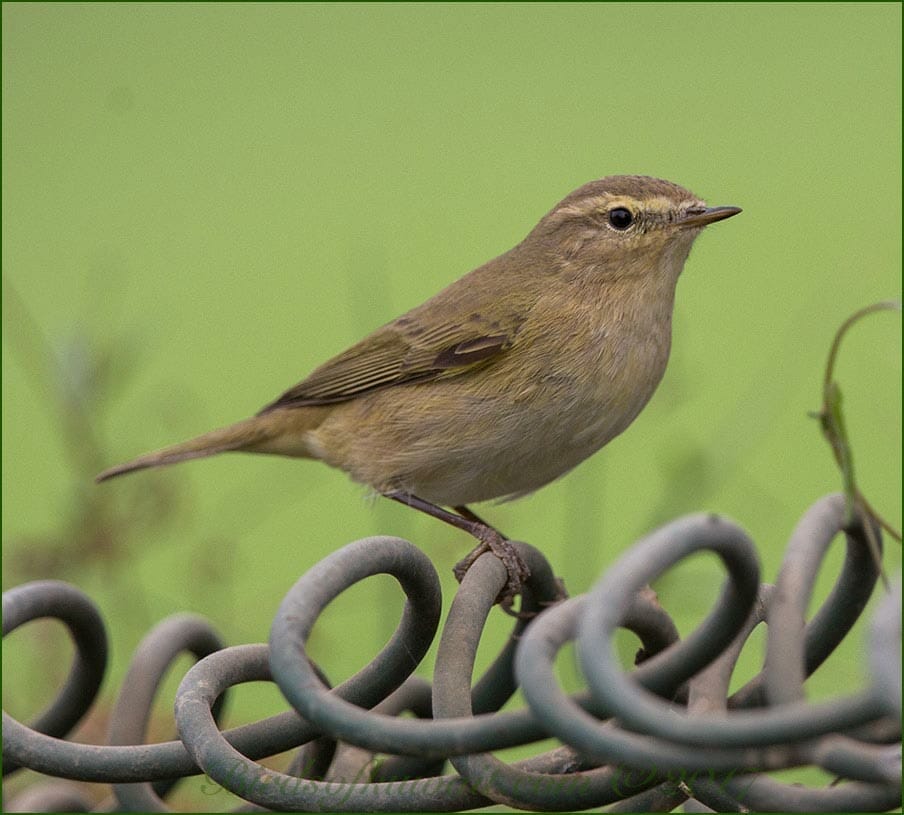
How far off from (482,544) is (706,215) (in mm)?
1117

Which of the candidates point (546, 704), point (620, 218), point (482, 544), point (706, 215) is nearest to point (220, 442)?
point (620, 218)

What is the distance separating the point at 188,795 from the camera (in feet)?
9.85

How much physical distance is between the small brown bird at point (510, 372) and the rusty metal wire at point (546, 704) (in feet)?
3.96

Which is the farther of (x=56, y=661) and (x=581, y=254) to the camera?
(x=581, y=254)

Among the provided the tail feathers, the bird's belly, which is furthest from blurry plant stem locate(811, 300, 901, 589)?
the tail feathers

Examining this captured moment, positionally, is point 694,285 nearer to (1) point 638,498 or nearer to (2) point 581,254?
(1) point 638,498

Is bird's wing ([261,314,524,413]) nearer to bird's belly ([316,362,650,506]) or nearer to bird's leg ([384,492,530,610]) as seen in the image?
bird's belly ([316,362,650,506])

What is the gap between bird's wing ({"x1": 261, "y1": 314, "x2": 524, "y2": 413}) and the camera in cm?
351

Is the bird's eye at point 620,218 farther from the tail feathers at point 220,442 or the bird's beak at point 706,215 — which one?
the tail feathers at point 220,442

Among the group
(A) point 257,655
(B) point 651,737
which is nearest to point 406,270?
(A) point 257,655

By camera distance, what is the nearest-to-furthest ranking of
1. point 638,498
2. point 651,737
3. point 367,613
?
point 651,737
point 367,613
point 638,498

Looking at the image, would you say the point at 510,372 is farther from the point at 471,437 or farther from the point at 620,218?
the point at 620,218

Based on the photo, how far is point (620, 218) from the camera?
3557 mm

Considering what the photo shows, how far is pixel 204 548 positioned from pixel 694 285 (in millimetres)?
3483
